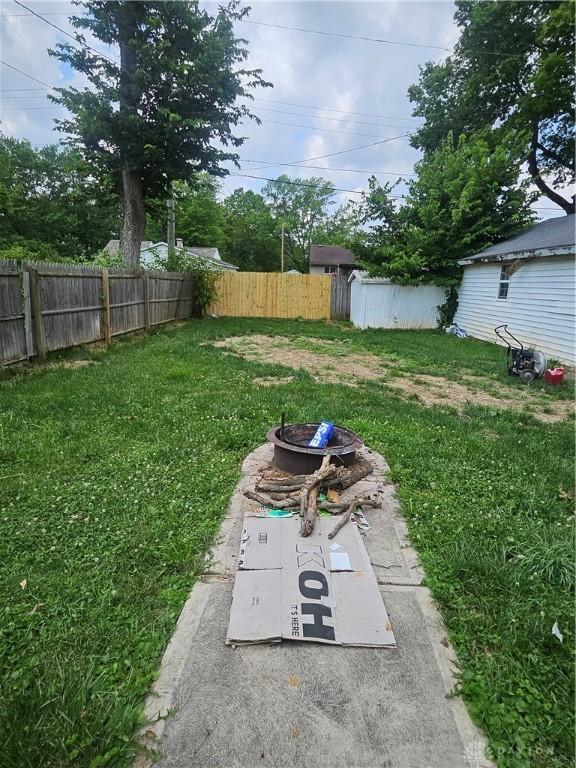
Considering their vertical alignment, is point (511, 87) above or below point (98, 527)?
above

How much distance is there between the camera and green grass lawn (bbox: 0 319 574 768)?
1317 mm

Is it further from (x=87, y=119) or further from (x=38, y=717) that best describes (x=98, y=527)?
(x=87, y=119)

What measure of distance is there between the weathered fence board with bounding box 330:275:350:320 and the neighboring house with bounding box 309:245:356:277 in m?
16.4

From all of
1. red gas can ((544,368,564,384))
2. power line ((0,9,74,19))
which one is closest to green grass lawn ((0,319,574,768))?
red gas can ((544,368,564,384))

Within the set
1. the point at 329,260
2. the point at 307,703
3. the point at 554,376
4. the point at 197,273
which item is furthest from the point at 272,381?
the point at 329,260

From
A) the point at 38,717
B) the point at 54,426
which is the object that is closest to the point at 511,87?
the point at 54,426

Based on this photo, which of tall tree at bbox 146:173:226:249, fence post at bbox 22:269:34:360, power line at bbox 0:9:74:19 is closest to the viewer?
fence post at bbox 22:269:34:360

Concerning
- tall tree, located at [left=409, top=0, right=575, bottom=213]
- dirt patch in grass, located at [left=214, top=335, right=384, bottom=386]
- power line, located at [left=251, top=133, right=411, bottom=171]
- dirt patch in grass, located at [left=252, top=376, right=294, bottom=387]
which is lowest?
dirt patch in grass, located at [left=252, top=376, right=294, bottom=387]

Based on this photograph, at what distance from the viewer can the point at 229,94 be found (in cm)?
1101

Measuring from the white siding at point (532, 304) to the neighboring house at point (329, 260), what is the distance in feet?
66.0

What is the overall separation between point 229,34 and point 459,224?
8.26m

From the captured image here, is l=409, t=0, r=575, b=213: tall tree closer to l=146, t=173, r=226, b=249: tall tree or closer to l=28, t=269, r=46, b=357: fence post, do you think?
l=28, t=269, r=46, b=357: fence post

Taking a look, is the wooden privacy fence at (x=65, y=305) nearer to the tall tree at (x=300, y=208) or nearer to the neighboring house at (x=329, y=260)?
the neighboring house at (x=329, y=260)

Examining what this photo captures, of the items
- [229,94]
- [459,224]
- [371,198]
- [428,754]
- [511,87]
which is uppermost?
[511,87]
